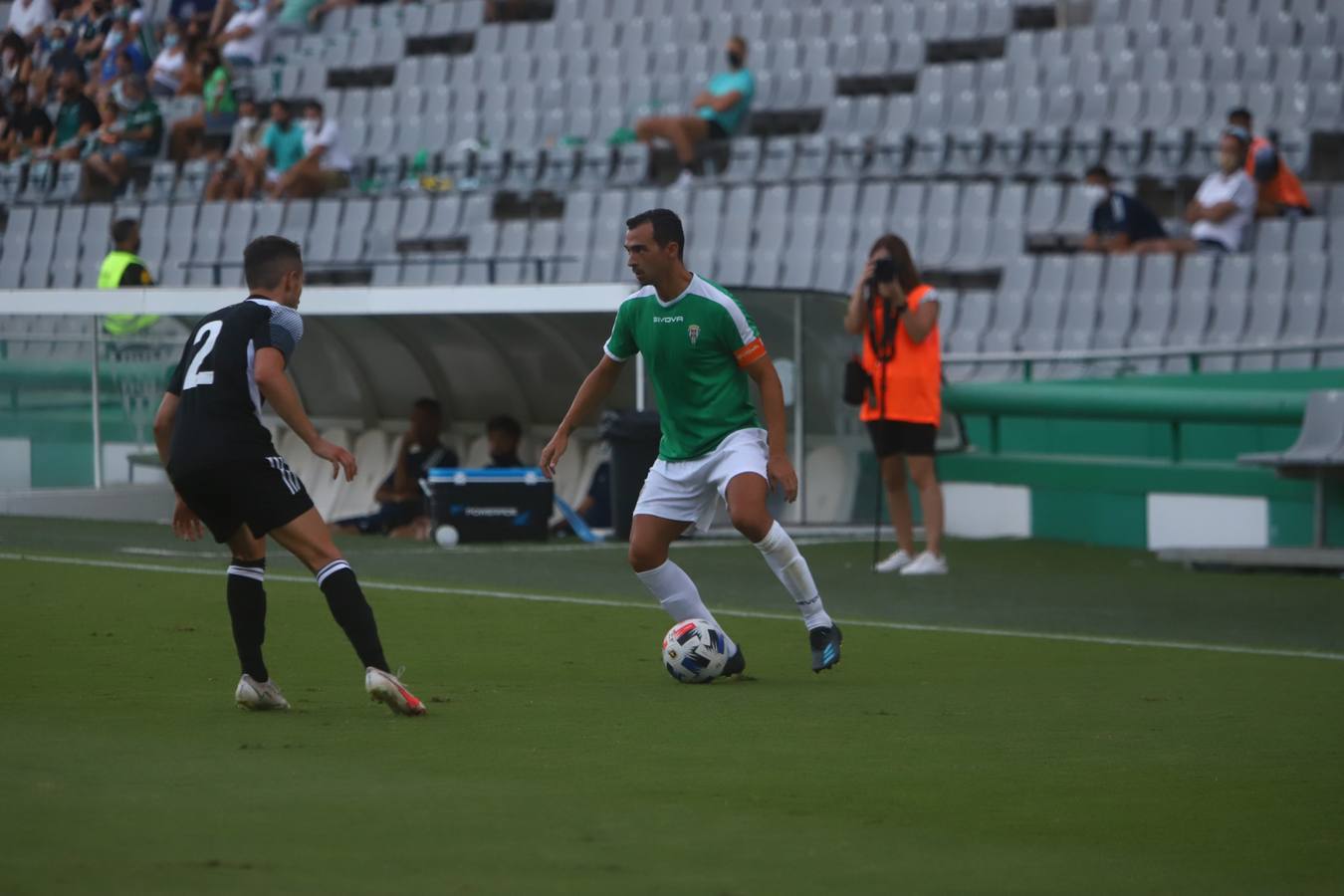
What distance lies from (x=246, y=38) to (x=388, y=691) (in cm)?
2395

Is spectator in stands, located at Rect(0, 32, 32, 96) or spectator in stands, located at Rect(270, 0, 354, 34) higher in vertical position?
spectator in stands, located at Rect(270, 0, 354, 34)

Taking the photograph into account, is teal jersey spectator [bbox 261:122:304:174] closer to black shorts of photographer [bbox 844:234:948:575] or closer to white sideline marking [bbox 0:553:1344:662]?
white sideline marking [bbox 0:553:1344:662]

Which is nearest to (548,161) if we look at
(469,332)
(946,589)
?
(469,332)

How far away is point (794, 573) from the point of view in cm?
845

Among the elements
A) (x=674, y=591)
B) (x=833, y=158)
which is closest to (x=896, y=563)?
(x=674, y=591)

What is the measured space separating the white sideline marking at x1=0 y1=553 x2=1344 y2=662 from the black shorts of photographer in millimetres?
2392

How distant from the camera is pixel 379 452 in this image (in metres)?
18.4

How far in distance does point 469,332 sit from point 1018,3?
8133 mm

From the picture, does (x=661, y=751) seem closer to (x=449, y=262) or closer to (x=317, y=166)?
(x=449, y=262)

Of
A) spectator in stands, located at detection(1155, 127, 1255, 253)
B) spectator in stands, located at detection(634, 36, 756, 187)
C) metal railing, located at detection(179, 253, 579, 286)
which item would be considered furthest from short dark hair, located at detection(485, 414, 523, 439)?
spectator in stands, located at detection(634, 36, 756, 187)

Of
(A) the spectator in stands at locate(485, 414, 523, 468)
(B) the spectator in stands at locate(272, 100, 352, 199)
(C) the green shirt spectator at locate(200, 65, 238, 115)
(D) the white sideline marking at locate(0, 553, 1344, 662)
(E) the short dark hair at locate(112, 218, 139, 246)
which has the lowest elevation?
(D) the white sideline marking at locate(0, 553, 1344, 662)

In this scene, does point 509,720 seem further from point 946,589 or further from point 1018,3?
point 1018,3

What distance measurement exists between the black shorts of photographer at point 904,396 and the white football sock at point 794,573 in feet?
15.9

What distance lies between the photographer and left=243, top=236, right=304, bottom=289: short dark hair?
718 centimetres
